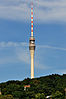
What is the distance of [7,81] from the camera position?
477 ft

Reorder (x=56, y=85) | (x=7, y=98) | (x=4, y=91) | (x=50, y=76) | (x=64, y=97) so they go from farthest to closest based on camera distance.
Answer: (x=50, y=76) < (x=56, y=85) < (x=4, y=91) < (x=64, y=97) < (x=7, y=98)

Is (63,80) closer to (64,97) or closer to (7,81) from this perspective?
(7,81)

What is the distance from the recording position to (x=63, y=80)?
461 feet

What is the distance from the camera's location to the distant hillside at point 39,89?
106150 mm

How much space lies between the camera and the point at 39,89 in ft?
396

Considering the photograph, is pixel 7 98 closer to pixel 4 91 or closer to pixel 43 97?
pixel 43 97

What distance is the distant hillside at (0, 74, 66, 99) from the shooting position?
106 metres

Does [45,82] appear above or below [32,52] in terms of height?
below

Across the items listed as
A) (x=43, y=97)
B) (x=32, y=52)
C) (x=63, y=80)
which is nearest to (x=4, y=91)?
(x=43, y=97)

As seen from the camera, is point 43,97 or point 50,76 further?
point 50,76

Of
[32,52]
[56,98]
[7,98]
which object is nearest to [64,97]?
[56,98]

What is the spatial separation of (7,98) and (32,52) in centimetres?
6543

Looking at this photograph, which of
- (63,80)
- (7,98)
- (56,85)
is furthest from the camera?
(63,80)

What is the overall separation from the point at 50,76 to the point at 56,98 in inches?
2045
